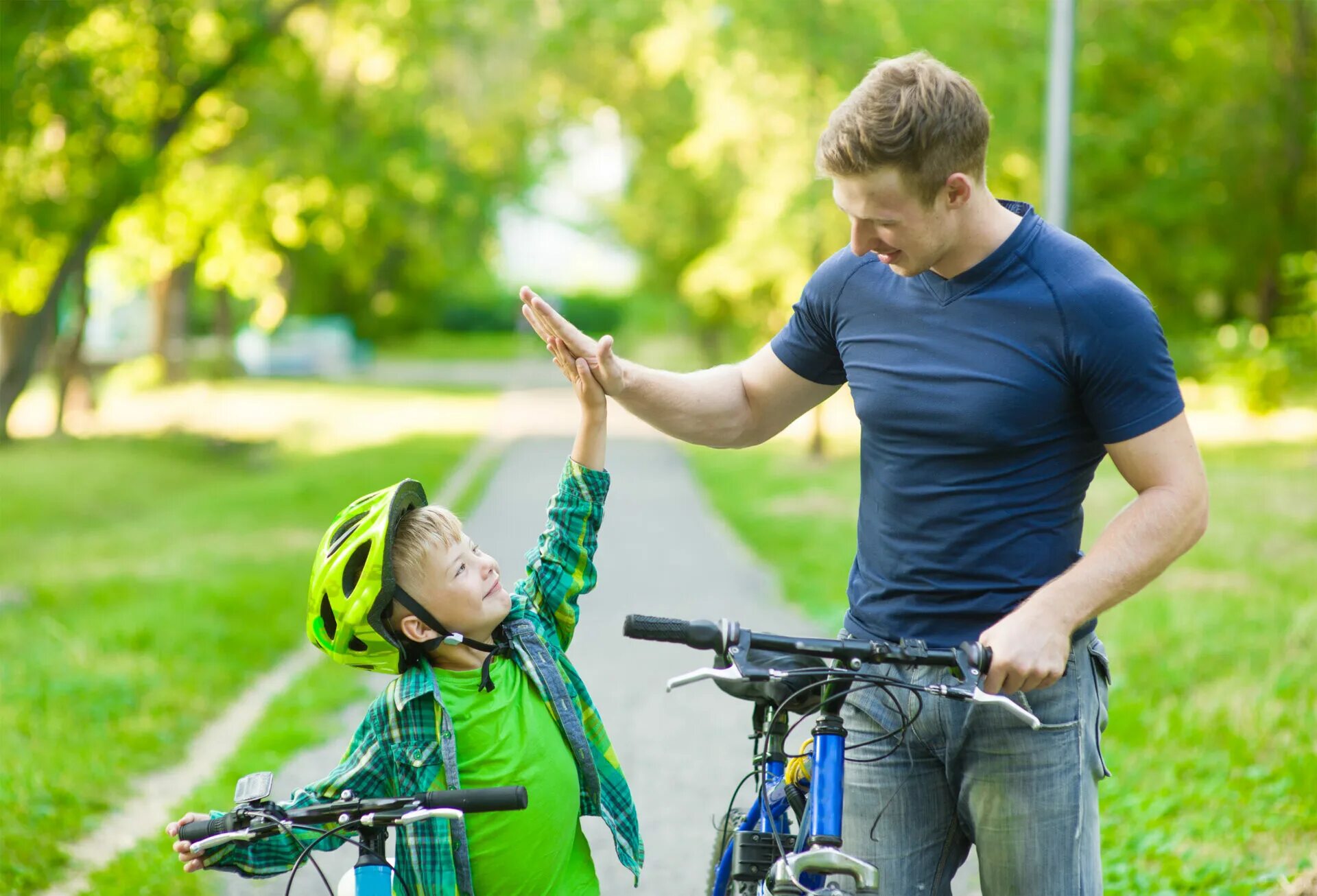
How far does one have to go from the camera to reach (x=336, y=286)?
5078 cm

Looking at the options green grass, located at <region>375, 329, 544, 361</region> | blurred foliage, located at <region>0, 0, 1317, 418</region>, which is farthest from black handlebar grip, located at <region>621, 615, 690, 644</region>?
green grass, located at <region>375, 329, 544, 361</region>

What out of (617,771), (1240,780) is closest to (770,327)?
(1240,780)

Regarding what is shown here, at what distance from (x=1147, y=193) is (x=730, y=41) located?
46.5 ft

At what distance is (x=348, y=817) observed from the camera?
2.43 metres

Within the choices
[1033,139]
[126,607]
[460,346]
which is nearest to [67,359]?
[126,607]

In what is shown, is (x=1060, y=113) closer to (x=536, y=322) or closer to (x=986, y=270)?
(x=536, y=322)

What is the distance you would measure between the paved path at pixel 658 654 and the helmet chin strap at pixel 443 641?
7.20 ft

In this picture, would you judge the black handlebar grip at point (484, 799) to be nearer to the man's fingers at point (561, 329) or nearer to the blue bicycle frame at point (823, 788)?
the blue bicycle frame at point (823, 788)

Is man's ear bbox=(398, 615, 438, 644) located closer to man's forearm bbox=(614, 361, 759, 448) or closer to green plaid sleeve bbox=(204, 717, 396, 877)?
green plaid sleeve bbox=(204, 717, 396, 877)

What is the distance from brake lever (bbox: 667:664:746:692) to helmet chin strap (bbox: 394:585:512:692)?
633 mm

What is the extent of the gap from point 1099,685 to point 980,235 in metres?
0.95

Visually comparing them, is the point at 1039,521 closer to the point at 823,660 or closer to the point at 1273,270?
the point at 823,660

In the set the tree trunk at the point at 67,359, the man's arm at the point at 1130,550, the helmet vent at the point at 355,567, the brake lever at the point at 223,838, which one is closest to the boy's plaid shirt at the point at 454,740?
the brake lever at the point at 223,838

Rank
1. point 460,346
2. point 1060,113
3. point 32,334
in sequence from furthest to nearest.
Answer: point 460,346, point 32,334, point 1060,113
